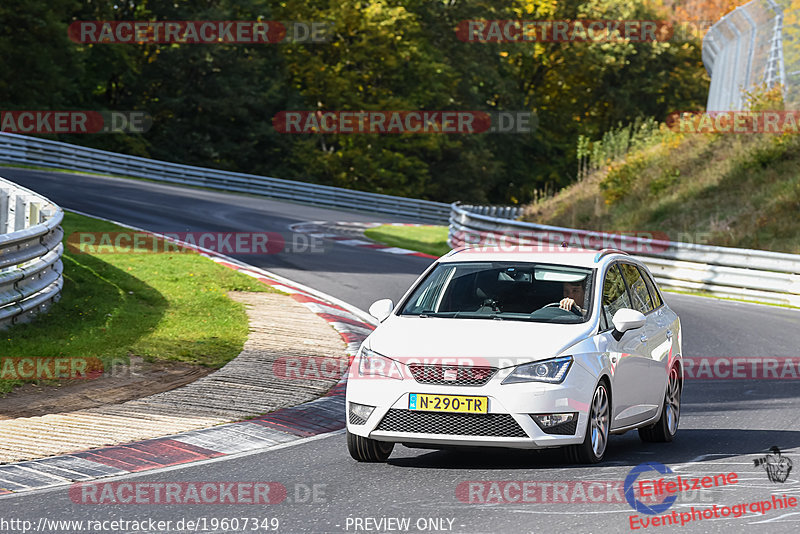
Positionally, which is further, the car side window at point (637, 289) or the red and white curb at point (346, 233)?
the red and white curb at point (346, 233)

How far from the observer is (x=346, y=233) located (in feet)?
103

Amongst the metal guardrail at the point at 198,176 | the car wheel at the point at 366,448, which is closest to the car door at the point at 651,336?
the car wheel at the point at 366,448

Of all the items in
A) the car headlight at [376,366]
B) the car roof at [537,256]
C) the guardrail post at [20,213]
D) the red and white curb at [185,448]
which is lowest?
the red and white curb at [185,448]

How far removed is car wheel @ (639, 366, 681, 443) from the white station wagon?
2 cm

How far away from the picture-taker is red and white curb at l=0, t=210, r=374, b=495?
7793 millimetres

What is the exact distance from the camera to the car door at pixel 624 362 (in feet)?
28.1

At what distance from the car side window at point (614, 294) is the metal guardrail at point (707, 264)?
509 inches

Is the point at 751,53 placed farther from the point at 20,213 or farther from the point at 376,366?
the point at 376,366

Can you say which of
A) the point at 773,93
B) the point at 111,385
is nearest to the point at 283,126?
the point at 773,93

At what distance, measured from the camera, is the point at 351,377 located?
8.20 metres

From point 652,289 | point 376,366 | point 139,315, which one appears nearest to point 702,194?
point 139,315

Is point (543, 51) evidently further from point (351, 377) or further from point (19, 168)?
point (351, 377)

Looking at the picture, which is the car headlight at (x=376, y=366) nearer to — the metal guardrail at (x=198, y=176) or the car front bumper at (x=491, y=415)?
the car front bumper at (x=491, y=415)

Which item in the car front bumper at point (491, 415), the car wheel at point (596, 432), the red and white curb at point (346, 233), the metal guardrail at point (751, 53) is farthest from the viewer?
the metal guardrail at point (751, 53)
